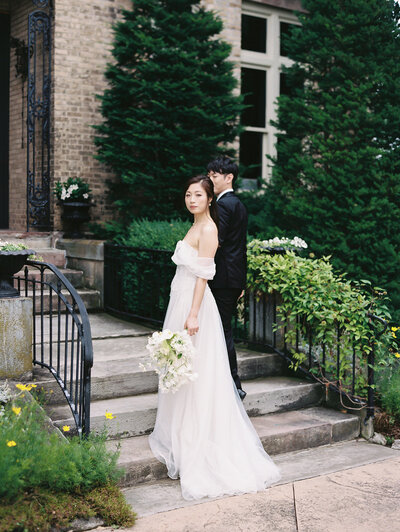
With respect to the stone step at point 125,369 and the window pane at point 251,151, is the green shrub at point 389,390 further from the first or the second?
the window pane at point 251,151

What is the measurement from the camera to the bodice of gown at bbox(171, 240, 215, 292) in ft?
14.2

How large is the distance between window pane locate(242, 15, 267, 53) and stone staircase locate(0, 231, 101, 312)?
5.48m

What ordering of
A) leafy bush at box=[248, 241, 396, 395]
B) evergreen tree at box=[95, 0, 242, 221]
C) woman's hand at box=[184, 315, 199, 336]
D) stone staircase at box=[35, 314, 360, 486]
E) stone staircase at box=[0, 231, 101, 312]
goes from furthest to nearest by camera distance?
evergreen tree at box=[95, 0, 242, 221]
stone staircase at box=[0, 231, 101, 312]
leafy bush at box=[248, 241, 396, 395]
stone staircase at box=[35, 314, 360, 486]
woman's hand at box=[184, 315, 199, 336]

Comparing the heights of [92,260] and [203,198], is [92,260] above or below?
below

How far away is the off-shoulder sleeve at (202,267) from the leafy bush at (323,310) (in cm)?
152

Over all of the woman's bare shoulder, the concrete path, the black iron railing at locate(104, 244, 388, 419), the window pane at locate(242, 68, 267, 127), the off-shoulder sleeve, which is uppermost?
the window pane at locate(242, 68, 267, 127)

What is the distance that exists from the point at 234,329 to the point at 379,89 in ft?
12.8

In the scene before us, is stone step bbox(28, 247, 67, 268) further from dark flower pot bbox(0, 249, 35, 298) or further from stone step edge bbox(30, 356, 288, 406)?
dark flower pot bbox(0, 249, 35, 298)

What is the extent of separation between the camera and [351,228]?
793 cm

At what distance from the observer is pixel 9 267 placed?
4.67 meters

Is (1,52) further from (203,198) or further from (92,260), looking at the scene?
(203,198)

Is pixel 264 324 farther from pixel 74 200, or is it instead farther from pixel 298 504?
pixel 74 200

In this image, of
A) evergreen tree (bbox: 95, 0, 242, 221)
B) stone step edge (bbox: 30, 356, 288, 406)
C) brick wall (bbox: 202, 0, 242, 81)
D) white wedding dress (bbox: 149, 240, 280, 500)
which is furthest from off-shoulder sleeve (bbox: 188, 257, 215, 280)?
brick wall (bbox: 202, 0, 242, 81)

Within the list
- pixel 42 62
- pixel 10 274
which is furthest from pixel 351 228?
pixel 42 62
